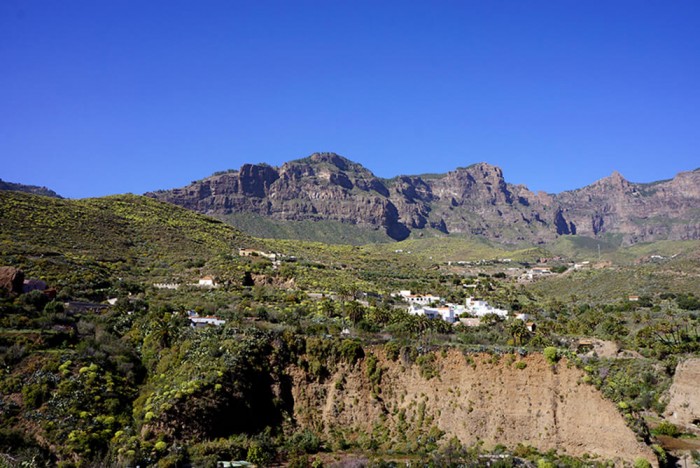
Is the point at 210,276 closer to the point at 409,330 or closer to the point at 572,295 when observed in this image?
the point at 409,330

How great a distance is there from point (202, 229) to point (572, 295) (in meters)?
57.8

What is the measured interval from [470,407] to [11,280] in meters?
29.8

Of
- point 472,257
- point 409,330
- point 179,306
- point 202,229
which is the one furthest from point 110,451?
A: point 472,257

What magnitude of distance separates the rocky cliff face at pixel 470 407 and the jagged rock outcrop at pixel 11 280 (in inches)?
780

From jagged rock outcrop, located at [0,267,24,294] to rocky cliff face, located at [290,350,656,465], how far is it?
780 inches

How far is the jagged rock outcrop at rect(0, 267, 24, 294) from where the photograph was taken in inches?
1362

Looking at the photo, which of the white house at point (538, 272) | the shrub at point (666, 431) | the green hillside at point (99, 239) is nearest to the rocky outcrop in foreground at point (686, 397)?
the shrub at point (666, 431)

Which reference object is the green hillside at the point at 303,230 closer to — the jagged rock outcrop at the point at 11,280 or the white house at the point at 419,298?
the white house at the point at 419,298

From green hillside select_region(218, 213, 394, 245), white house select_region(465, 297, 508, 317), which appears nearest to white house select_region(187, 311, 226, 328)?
white house select_region(465, 297, 508, 317)

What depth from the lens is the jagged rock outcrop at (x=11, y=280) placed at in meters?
34.6

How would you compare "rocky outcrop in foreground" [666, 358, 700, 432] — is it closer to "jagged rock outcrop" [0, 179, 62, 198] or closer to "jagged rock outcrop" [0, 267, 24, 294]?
"jagged rock outcrop" [0, 267, 24, 294]

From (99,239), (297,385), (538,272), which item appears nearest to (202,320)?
(297,385)

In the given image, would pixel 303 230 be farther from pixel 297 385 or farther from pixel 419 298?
pixel 297 385

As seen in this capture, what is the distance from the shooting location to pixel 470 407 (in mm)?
27688
